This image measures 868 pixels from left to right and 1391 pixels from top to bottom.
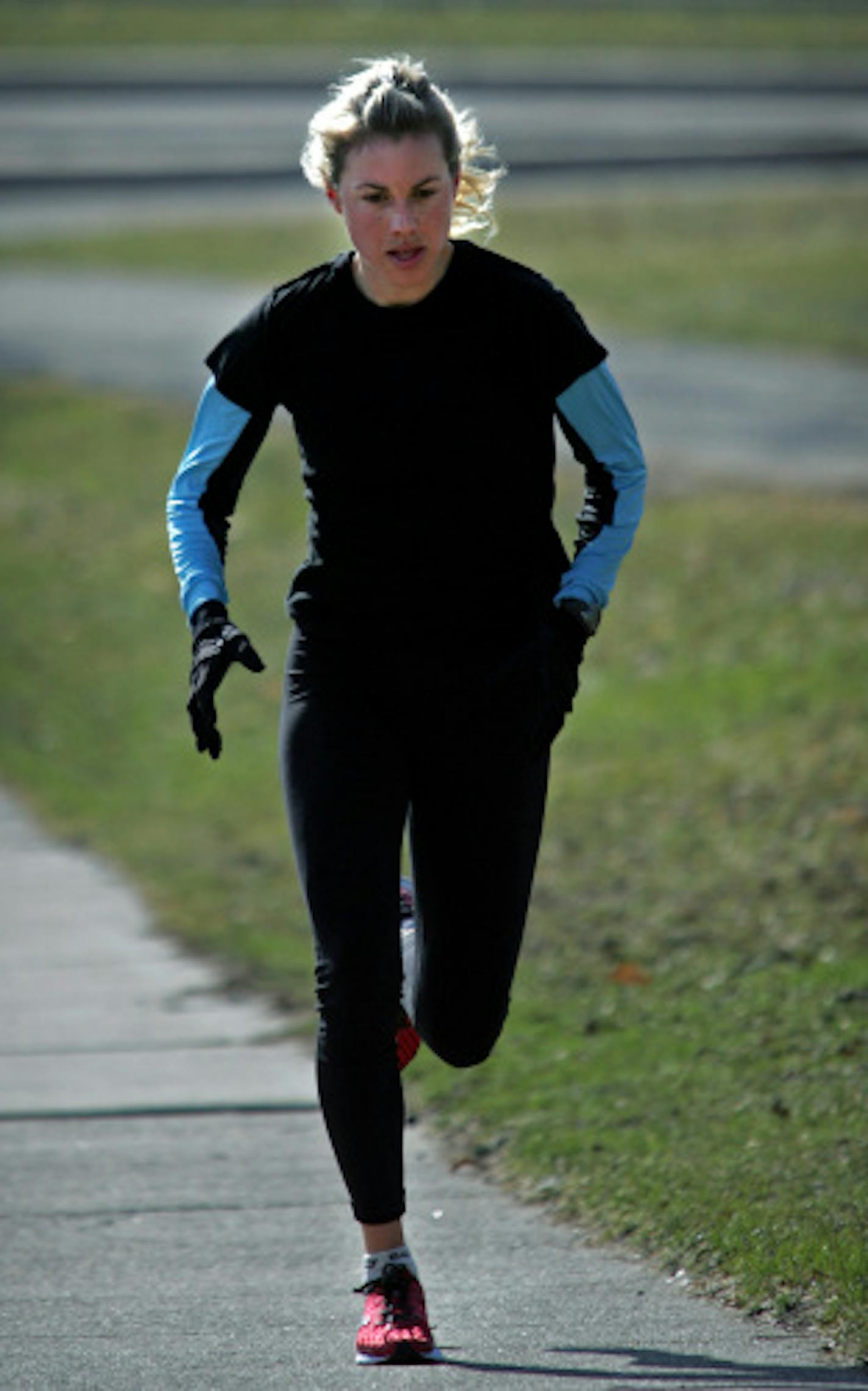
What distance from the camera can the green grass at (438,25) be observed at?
3678 cm

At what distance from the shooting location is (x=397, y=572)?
4.09 metres

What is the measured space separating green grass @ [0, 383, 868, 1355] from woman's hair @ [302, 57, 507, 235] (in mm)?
1870

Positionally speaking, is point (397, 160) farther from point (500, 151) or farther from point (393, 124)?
point (500, 151)

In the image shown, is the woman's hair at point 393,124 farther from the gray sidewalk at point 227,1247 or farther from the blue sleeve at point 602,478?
the gray sidewalk at point 227,1247

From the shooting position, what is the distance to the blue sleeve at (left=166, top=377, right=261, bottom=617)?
4.23m

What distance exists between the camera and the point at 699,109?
99.1ft

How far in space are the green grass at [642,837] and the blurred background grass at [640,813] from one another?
13 mm

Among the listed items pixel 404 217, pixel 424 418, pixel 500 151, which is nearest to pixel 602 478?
pixel 424 418

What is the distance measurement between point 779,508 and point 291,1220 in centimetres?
735

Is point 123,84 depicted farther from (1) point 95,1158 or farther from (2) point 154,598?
(1) point 95,1158

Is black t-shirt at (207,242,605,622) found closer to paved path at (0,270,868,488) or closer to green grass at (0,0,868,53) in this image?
paved path at (0,270,868,488)

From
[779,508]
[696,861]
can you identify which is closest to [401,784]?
[696,861]

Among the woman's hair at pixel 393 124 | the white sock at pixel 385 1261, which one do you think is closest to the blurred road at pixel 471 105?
the woman's hair at pixel 393 124

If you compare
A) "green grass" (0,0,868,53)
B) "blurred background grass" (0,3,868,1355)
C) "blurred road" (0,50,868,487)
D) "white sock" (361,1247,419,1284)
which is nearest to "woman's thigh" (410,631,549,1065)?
"white sock" (361,1247,419,1284)
